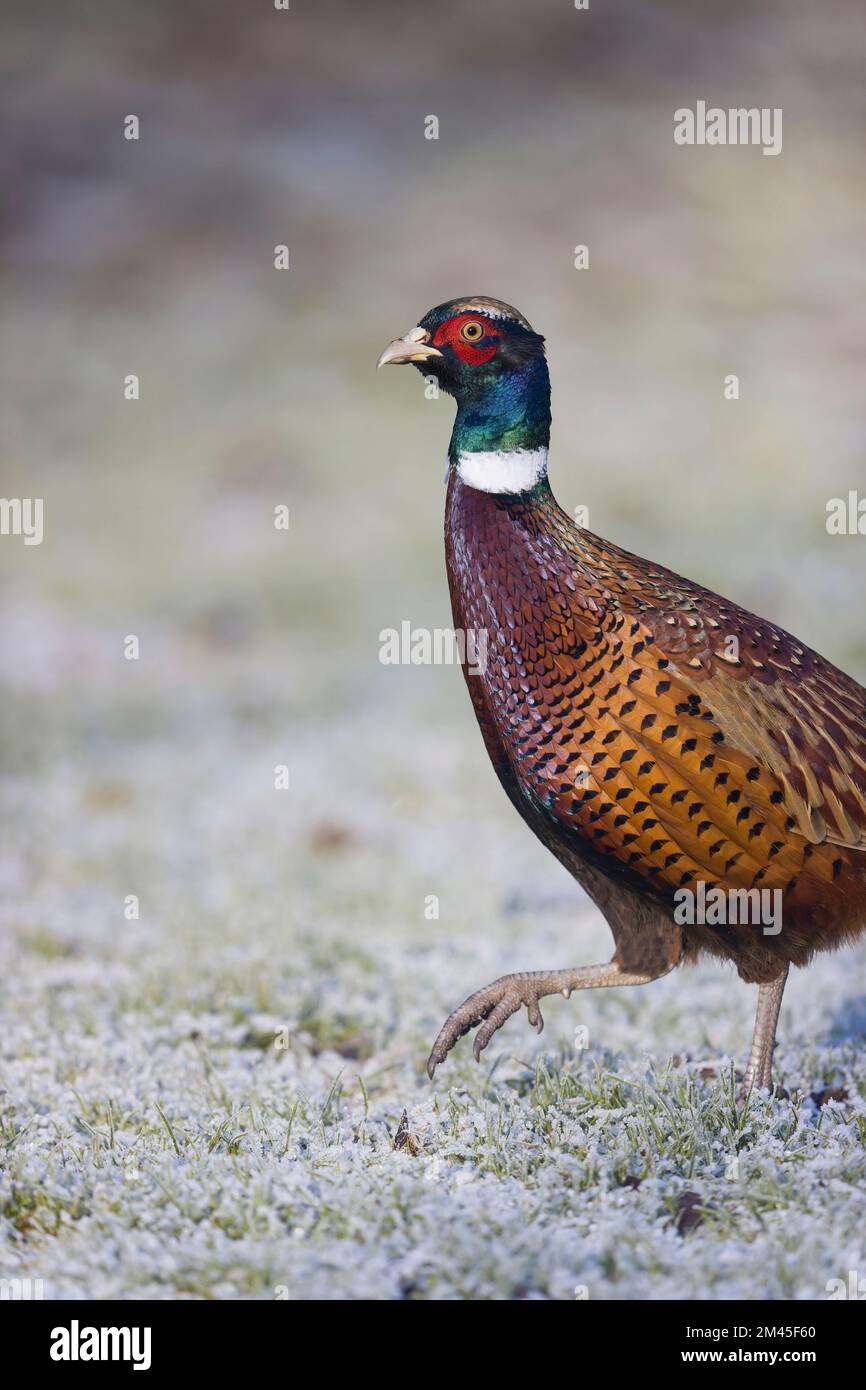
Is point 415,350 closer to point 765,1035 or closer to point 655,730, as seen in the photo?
point 655,730

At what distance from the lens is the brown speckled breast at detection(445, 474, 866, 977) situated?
3.79m

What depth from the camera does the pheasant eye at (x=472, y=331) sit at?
3959 millimetres

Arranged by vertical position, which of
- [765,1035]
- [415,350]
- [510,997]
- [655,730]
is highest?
[415,350]

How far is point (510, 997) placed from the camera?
4152mm

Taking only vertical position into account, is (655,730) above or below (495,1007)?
above

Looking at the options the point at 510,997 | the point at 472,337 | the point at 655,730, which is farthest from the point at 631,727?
the point at 472,337

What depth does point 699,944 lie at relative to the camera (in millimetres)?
4137

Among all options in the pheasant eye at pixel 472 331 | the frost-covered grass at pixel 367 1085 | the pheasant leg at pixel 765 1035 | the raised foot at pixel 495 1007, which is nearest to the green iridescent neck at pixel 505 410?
the pheasant eye at pixel 472 331

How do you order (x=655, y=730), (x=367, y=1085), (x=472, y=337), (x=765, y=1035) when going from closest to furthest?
(x=655, y=730)
(x=472, y=337)
(x=765, y=1035)
(x=367, y=1085)

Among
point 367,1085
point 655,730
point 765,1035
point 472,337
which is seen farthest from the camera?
point 367,1085

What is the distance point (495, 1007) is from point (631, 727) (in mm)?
1041

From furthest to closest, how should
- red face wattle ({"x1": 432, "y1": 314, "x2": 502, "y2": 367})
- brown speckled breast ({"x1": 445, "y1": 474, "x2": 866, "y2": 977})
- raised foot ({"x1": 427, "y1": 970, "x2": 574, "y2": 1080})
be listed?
1. raised foot ({"x1": 427, "y1": 970, "x2": 574, "y2": 1080})
2. red face wattle ({"x1": 432, "y1": 314, "x2": 502, "y2": 367})
3. brown speckled breast ({"x1": 445, "y1": 474, "x2": 866, "y2": 977})

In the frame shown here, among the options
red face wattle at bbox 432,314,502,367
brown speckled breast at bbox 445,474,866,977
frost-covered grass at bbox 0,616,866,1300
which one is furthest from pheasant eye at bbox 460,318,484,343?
frost-covered grass at bbox 0,616,866,1300

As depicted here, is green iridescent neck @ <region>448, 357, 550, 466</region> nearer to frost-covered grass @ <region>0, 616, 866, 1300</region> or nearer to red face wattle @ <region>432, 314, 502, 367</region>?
red face wattle @ <region>432, 314, 502, 367</region>
